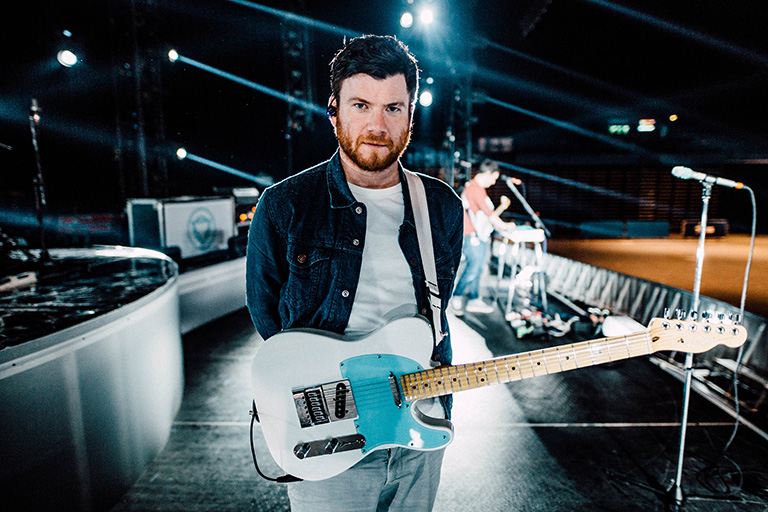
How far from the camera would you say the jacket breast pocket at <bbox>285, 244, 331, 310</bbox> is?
4.11 feet

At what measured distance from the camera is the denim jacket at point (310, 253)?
1.25 metres

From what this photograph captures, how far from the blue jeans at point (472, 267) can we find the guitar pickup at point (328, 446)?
4288 mm

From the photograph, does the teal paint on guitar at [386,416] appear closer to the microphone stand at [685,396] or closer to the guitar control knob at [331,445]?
the guitar control knob at [331,445]

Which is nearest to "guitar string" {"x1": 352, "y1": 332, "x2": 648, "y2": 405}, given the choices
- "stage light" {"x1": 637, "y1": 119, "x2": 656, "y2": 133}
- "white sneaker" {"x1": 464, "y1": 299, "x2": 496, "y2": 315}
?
"white sneaker" {"x1": 464, "y1": 299, "x2": 496, "y2": 315}

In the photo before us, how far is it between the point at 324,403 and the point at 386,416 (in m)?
0.20

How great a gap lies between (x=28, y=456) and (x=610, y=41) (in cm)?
1198

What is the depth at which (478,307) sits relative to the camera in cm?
572

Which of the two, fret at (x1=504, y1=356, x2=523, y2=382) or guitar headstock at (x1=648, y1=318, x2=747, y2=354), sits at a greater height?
guitar headstock at (x1=648, y1=318, x2=747, y2=354)

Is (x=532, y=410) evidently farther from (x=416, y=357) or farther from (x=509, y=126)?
(x=509, y=126)

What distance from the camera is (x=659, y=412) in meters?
3.20

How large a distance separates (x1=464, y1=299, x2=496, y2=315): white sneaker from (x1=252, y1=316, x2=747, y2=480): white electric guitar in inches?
178

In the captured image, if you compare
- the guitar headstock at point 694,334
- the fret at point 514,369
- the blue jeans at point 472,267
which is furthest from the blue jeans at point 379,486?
the blue jeans at point 472,267

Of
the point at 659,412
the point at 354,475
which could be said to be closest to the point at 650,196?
the point at 659,412

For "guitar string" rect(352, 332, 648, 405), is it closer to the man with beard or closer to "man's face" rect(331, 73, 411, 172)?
A: the man with beard
